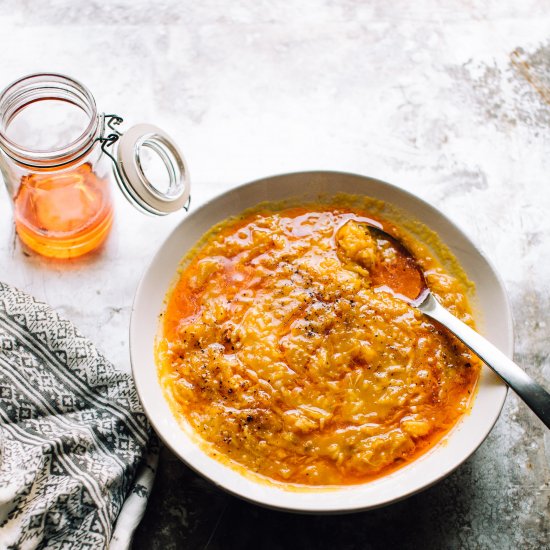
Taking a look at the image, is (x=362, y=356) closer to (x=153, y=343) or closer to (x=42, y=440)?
(x=153, y=343)

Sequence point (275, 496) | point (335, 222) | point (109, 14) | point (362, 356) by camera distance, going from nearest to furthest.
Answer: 1. point (275, 496)
2. point (362, 356)
3. point (335, 222)
4. point (109, 14)

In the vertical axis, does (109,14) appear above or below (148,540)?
above

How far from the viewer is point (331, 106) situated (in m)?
3.44

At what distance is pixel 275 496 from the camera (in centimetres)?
250

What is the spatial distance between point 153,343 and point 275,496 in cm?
68

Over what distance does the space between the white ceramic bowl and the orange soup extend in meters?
0.04

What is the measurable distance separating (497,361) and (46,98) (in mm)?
1841

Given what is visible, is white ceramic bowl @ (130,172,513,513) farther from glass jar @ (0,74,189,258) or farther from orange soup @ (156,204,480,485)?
glass jar @ (0,74,189,258)

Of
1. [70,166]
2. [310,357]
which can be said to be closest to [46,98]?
[70,166]

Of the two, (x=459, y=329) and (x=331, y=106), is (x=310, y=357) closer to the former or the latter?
(x=459, y=329)

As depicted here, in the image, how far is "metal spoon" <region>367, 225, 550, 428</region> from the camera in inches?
97.7

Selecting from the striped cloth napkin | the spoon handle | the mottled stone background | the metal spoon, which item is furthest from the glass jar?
the spoon handle

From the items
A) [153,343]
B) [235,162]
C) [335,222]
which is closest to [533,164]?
[335,222]

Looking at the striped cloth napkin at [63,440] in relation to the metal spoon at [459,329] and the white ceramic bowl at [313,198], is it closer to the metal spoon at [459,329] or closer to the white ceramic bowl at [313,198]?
the white ceramic bowl at [313,198]
